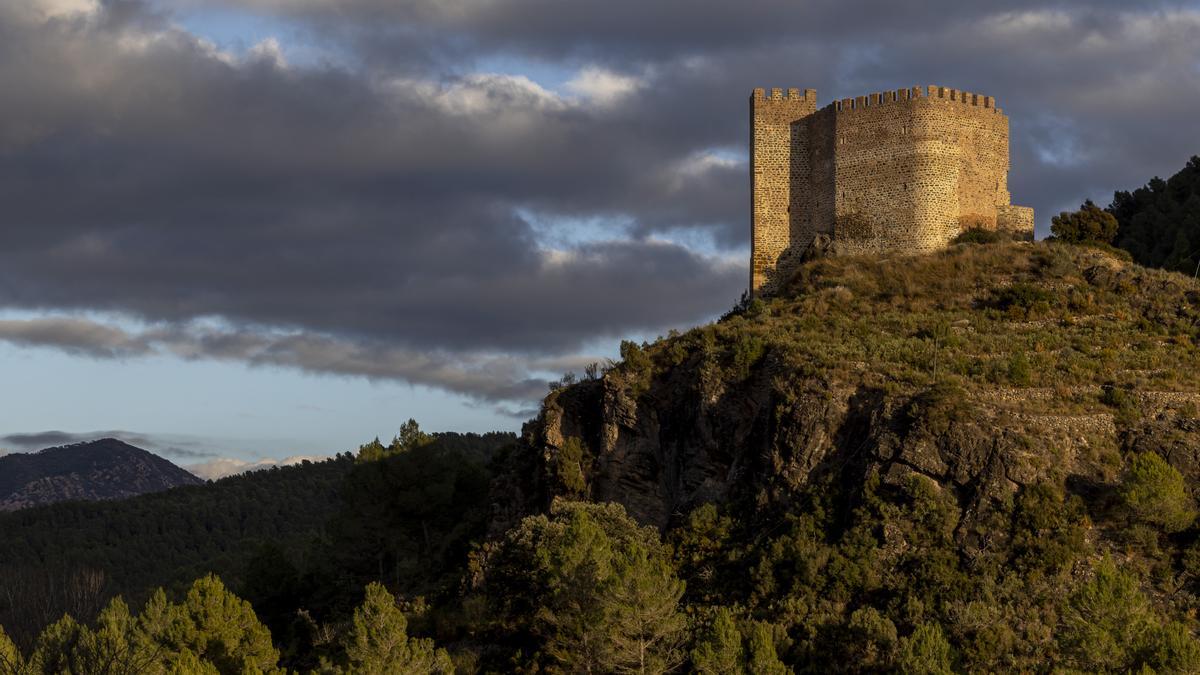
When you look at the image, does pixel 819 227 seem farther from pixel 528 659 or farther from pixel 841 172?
pixel 528 659

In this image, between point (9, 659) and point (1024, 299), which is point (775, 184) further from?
point (9, 659)

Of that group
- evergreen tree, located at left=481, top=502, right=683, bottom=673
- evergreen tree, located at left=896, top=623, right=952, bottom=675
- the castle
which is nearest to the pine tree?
evergreen tree, located at left=481, top=502, right=683, bottom=673

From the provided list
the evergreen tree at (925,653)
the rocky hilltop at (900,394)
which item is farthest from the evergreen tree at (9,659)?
the evergreen tree at (925,653)

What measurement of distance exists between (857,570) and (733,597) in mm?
4788

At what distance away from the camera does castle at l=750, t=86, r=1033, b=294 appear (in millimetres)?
67250

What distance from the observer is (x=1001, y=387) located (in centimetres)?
5484

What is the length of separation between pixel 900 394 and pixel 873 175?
17.4m

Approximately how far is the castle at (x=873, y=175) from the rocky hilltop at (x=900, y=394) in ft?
5.73

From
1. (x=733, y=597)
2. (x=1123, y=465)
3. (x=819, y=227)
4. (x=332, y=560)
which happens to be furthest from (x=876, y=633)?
(x=332, y=560)

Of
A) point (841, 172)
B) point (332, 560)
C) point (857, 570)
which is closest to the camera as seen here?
point (857, 570)

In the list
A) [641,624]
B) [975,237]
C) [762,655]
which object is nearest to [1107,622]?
[762,655]

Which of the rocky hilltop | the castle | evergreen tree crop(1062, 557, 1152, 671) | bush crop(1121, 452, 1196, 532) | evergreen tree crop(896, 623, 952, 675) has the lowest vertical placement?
evergreen tree crop(896, 623, 952, 675)

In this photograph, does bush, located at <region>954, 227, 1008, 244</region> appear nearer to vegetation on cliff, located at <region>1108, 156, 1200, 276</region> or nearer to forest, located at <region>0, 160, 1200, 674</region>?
forest, located at <region>0, 160, 1200, 674</region>

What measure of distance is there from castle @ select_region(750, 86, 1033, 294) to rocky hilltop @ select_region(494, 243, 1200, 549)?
175 centimetres
